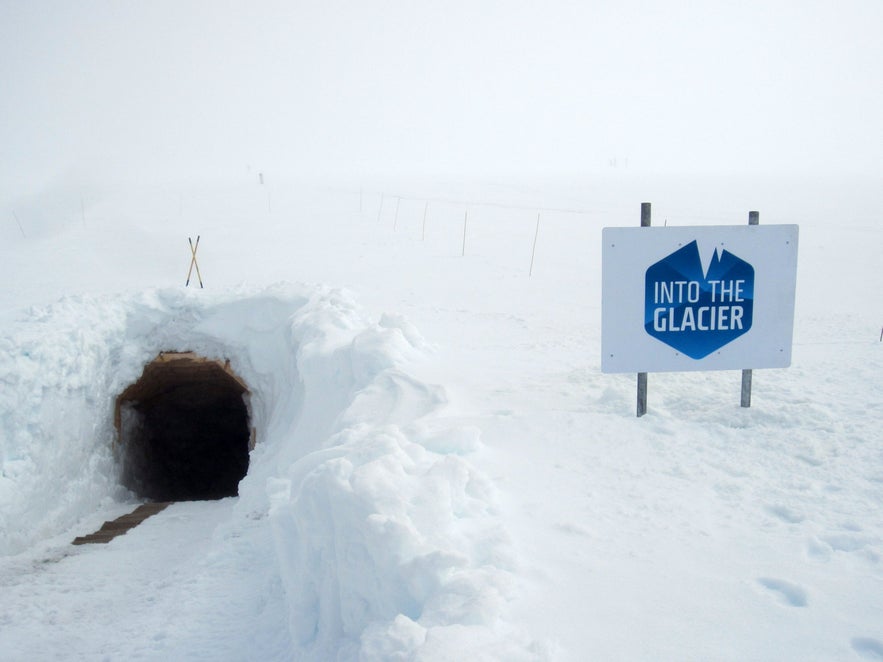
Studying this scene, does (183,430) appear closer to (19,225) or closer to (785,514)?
(785,514)

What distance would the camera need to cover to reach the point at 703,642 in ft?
8.75

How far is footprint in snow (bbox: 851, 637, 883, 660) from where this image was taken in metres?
2.57

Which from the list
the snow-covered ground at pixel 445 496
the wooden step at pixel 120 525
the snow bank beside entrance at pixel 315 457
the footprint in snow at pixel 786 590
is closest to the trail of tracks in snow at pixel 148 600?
the snow-covered ground at pixel 445 496

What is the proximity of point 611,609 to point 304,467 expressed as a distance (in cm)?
232

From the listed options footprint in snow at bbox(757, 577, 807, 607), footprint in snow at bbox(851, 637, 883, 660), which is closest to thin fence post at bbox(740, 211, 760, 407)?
footprint in snow at bbox(757, 577, 807, 607)

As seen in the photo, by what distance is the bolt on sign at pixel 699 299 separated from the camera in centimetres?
536

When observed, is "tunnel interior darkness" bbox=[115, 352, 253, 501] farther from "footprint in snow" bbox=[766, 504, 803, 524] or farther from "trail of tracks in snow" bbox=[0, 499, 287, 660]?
"footprint in snow" bbox=[766, 504, 803, 524]

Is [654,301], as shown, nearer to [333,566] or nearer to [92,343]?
[333,566]

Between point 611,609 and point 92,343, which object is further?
point 92,343

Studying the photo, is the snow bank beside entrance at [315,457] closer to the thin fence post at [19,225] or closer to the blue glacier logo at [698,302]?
the blue glacier logo at [698,302]

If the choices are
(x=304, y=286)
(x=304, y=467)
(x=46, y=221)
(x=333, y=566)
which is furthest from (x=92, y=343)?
(x=46, y=221)

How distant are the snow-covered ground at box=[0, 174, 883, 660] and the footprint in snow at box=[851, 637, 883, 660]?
0.02 metres

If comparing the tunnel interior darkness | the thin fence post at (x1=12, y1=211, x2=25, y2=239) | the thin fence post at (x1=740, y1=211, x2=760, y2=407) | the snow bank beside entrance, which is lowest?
the tunnel interior darkness

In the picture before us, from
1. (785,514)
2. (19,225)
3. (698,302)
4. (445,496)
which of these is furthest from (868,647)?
(19,225)
